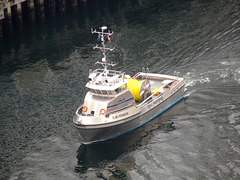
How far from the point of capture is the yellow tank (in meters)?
39.4

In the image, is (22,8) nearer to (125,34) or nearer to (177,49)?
(125,34)

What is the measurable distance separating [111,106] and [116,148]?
318 centimetres

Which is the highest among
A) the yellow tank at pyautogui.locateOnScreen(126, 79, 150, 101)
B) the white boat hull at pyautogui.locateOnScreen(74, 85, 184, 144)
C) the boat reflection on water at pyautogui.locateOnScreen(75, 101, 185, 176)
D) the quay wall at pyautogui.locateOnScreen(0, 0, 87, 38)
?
the quay wall at pyautogui.locateOnScreen(0, 0, 87, 38)

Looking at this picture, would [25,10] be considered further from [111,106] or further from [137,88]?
[111,106]

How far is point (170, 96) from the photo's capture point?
1624 inches

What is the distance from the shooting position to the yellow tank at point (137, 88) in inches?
1553

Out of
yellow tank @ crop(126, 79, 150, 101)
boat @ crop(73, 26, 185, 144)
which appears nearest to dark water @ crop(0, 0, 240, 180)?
boat @ crop(73, 26, 185, 144)

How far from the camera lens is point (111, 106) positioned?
3656 centimetres

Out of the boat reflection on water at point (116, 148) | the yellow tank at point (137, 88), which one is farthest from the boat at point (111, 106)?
the boat reflection on water at point (116, 148)

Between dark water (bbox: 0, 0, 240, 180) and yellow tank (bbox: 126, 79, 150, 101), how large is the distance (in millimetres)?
2441

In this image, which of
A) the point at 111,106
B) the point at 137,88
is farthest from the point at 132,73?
the point at 111,106

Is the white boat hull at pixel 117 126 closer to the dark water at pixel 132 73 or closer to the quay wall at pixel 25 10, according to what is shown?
the dark water at pixel 132 73

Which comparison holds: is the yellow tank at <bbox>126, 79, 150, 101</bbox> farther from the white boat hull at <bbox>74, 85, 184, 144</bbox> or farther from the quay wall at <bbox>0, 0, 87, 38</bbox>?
the quay wall at <bbox>0, 0, 87, 38</bbox>

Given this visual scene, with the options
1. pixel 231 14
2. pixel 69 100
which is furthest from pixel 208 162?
pixel 231 14
